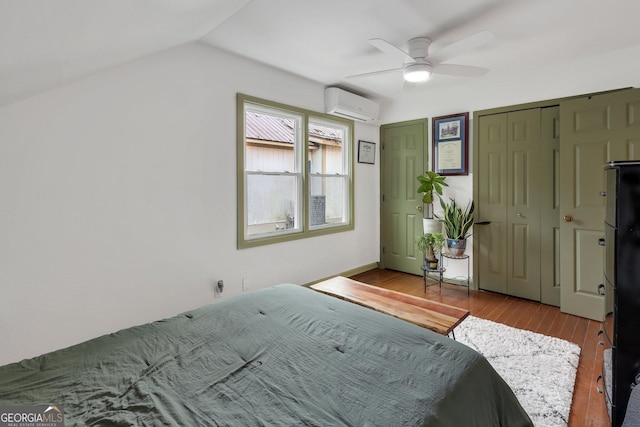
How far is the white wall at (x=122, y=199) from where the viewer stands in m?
1.87

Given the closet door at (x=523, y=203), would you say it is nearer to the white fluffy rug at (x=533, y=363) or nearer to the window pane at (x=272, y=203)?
the white fluffy rug at (x=533, y=363)

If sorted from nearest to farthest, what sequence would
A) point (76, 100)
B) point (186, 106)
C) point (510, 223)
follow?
point (76, 100) < point (186, 106) < point (510, 223)

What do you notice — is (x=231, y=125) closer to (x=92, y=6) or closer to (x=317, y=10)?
(x=317, y=10)

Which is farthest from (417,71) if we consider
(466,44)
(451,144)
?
(451,144)

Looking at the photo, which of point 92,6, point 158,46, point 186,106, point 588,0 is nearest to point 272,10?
point 158,46

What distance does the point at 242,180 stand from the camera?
9.85ft

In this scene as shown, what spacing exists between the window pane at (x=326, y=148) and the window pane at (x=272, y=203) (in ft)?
1.46

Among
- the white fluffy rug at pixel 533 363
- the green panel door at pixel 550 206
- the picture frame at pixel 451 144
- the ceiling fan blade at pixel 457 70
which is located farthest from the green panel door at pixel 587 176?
the ceiling fan blade at pixel 457 70

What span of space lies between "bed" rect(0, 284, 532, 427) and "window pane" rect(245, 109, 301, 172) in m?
2.03

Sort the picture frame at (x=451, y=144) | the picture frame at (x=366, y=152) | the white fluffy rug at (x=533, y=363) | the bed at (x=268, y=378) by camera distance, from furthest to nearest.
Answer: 1. the picture frame at (x=366, y=152)
2. the picture frame at (x=451, y=144)
3. the white fluffy rug at (x=533, y=363)
4. the bed at (x=268, y=378)

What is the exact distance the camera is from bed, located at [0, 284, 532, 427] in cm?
92

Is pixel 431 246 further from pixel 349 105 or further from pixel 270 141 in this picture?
pixel 270 141

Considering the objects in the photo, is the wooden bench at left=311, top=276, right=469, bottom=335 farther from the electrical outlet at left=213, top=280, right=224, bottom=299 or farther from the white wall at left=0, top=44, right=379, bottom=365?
the white wall at left=0, top=44, right=379, bottom=365

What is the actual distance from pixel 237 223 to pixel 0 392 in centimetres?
206
